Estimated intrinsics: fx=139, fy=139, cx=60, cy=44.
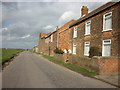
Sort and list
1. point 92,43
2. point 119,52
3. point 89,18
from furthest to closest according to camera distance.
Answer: point 89,18 < point 92,43 < point 119,52

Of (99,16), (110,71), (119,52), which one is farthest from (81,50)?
(110,71)

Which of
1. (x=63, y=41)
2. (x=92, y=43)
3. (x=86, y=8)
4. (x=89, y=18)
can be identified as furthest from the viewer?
(x=63, y=41)

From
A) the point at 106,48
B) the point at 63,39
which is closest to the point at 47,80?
the point at 106,48

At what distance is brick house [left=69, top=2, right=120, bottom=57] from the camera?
13594mm

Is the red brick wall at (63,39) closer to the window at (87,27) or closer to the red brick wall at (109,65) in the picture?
the window at (87,27)

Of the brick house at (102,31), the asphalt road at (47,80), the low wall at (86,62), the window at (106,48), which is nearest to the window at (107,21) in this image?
the brick house at (102,31)

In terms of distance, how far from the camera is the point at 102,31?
1546 cm

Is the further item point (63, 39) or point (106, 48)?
point (63, 39)

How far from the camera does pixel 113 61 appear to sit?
37.9 ft

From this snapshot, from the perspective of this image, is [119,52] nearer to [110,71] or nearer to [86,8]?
[110,71]

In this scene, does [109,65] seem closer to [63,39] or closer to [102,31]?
[102,31]

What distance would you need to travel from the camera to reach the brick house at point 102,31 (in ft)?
44.6

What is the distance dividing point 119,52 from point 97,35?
4012 millimetres

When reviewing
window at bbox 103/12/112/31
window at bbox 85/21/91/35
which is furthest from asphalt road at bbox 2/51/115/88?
window at bbox 85/21/91/35
